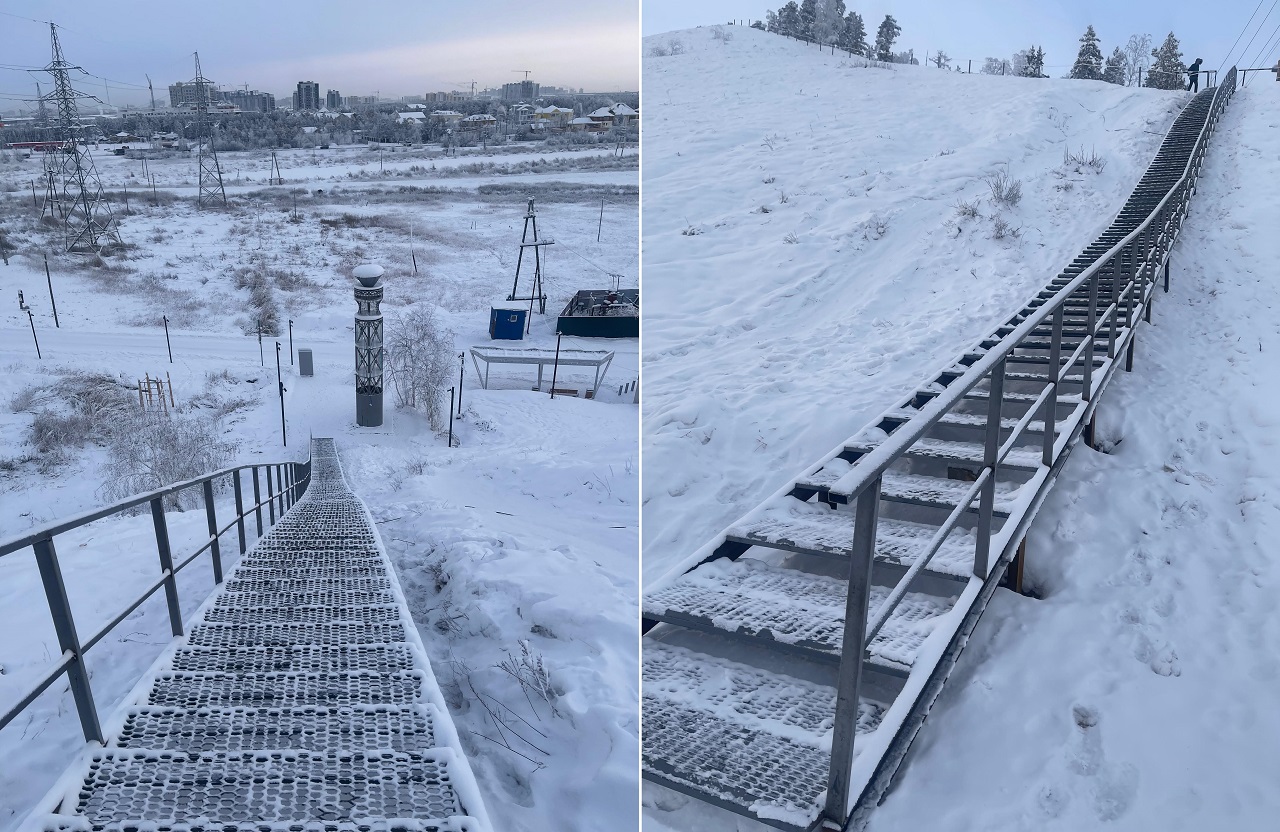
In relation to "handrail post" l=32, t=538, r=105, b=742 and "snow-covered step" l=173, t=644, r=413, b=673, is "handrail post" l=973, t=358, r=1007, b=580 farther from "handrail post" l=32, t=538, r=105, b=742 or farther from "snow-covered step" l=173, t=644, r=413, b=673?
"handrail post" l=32, t=538, r=105, b=742

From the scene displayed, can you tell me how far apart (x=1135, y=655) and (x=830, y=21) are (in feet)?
86.1

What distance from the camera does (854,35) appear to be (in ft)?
79.4

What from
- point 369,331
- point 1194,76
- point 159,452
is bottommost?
point 159,452

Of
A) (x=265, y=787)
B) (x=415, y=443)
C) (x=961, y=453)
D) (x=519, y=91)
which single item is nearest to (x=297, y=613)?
(x=265, y=787)

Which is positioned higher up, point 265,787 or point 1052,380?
point 1052,380

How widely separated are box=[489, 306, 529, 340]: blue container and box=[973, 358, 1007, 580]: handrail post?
1566cm

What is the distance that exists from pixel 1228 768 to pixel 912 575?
980mm

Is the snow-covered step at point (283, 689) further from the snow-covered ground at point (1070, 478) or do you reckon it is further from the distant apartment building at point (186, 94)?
the distant apartment building at point (186, 94)

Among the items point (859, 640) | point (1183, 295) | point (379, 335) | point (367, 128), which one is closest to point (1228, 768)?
point (859, 640)

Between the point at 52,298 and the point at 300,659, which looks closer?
the point at 300,659

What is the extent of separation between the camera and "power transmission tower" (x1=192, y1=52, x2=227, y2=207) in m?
27.0

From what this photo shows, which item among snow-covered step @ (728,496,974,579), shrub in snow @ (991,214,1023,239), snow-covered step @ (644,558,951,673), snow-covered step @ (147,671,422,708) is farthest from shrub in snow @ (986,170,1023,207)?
snow-covered step @ (147,671,422,708)

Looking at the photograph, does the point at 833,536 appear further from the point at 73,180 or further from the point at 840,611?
the point at 73,180

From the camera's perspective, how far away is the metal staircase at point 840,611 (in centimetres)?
140
